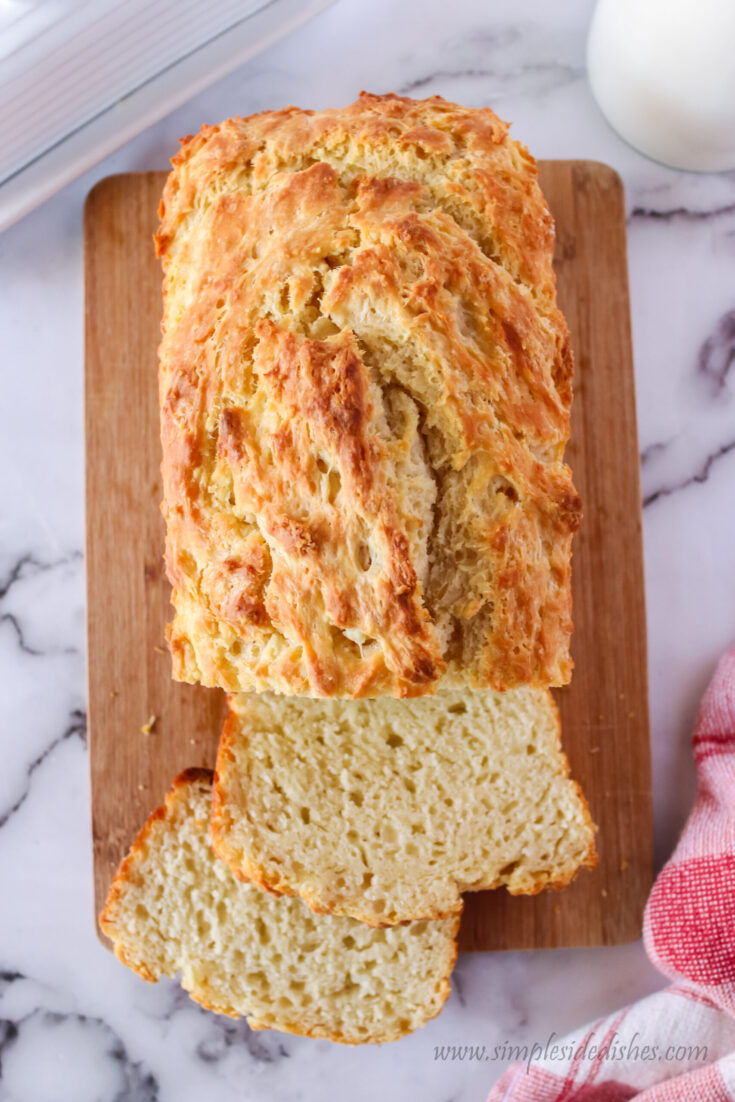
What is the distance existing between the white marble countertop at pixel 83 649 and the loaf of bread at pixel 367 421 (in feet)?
2.71

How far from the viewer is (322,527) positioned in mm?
1988

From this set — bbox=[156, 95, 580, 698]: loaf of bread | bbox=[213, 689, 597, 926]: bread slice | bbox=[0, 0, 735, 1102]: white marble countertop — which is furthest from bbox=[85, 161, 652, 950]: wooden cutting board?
bbox=[156, 95, 580, 698]: loaf of bread

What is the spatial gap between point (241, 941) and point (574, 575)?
1424mm

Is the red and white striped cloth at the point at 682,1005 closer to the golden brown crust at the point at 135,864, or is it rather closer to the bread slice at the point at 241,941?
the bread slice at the point at 241,941

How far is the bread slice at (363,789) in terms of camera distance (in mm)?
2572

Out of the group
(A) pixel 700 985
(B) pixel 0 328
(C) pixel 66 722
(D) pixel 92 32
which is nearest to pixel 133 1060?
(C) pixel 66 722

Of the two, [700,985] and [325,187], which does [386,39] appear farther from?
[700,985]

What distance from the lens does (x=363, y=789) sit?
102 inches

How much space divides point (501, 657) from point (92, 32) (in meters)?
1.92

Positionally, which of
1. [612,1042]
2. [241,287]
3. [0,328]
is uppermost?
[0,328]

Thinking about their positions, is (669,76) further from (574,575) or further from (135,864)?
(135,864)

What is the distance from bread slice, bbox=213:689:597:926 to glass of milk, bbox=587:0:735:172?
66.5 inches

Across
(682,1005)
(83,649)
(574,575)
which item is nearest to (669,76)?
(574,575)

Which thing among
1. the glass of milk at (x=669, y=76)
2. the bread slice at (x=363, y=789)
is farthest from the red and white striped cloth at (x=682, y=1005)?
the glass of milk at (x=669, y=76)
